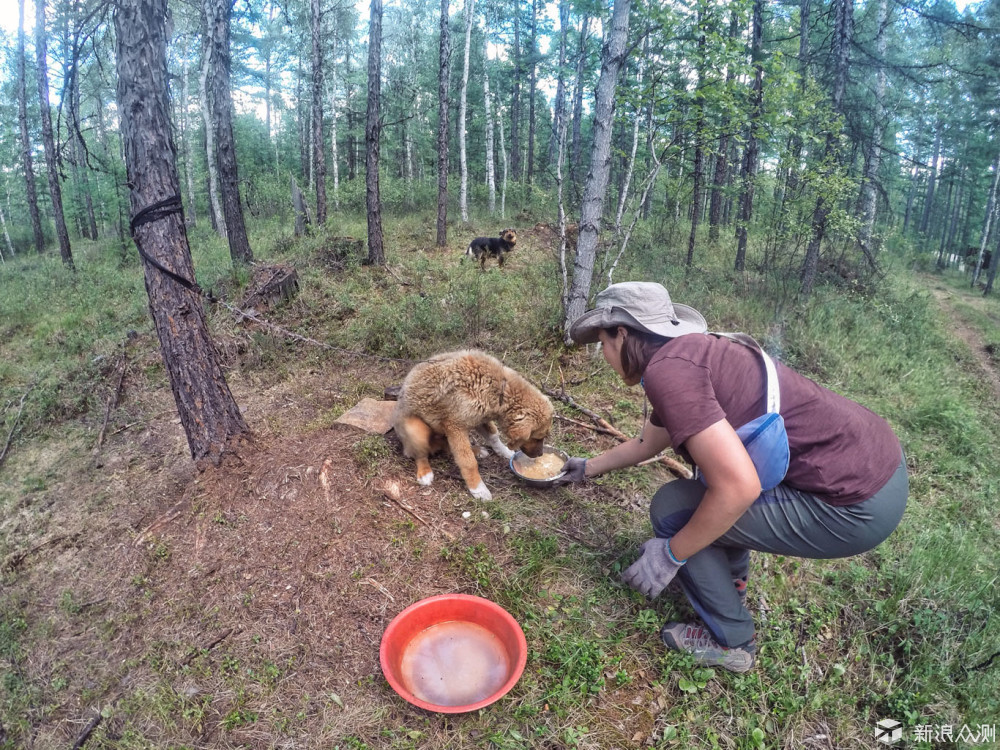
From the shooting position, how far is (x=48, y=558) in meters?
3.55

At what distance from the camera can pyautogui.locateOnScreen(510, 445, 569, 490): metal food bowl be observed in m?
3.77

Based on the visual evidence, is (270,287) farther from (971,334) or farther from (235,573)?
(971,334)

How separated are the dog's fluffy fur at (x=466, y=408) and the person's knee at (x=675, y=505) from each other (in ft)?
4.02

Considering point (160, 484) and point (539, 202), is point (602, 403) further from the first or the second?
point (539, 202)

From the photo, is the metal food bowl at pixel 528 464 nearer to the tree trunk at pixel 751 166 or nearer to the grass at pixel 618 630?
the grass at pixel 618 630

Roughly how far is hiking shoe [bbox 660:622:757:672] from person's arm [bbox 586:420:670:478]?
954mm

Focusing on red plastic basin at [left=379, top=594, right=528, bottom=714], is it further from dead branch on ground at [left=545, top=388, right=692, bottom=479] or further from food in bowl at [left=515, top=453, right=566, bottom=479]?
dead branch on ground at [left=545, top=388, right=692, bottom=479]

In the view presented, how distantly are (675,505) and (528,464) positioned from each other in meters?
1.58

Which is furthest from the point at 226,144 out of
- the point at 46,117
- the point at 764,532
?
the point at 764,532

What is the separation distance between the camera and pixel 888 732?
235cm

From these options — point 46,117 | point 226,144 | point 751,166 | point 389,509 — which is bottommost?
point 389,509

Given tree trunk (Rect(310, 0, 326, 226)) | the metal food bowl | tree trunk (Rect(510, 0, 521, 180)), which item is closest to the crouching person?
the metal food bowl

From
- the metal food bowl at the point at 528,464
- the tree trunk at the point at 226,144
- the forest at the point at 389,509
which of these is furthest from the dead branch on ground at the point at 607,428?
the tree trunk at the point at 226,144

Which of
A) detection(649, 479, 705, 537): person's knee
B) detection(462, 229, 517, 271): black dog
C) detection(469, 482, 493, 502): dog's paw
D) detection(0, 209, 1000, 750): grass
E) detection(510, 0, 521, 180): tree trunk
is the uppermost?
detection(510, 0, 521, 180): tree trunk
